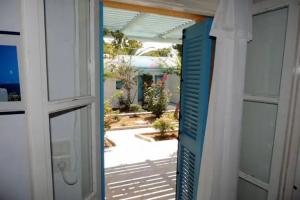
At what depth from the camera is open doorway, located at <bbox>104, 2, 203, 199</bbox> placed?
2.82 metres

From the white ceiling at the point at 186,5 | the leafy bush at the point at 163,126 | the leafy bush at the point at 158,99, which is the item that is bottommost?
the leafy bush at the point at 163,126

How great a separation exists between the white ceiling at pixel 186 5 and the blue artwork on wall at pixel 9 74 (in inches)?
31.5

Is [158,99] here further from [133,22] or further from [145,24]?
[133,22]

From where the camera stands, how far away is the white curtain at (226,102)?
1251 mm

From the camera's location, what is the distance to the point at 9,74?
1.06 m

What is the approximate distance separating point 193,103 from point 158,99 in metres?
5.65

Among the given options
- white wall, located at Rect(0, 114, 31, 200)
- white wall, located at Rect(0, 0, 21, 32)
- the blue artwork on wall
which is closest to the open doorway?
white wall, located at Rect(0, 0, 21, 32)

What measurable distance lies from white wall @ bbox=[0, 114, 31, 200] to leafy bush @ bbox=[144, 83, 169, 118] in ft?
20.8

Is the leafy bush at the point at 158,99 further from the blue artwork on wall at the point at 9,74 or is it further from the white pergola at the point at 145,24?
the blue artwork on wall at the point at 9,74

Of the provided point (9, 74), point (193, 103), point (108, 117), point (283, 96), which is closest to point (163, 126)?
point (108, 117)

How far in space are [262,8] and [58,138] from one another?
1.65m

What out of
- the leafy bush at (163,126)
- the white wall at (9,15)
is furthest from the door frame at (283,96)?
the leafy bush at (163,126)

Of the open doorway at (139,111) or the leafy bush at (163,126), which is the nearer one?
the open doorway at (139,111)

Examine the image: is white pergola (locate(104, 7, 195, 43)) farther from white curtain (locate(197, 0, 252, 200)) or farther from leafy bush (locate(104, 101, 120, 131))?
leafy bush (locate(104, 101, 120, 131))
